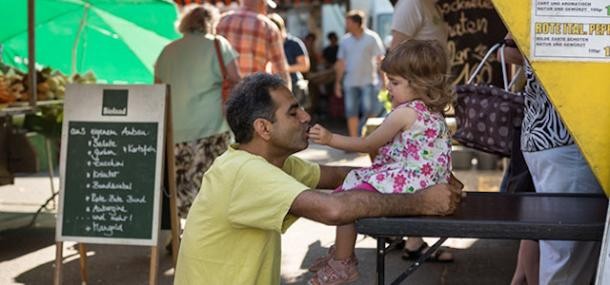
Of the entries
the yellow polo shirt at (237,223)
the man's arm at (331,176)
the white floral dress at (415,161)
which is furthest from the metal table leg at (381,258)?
the man's arm at (331,176)

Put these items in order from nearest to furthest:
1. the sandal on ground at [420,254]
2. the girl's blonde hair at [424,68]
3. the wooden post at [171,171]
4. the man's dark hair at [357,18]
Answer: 1. the girl's blonde hair at [424,68]
2. the wooden post at [171,171]
3. the sandal on ground at [420,254]
4. the man's dark hair at [357,18]

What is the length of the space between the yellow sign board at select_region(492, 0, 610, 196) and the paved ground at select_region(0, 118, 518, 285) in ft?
10.2

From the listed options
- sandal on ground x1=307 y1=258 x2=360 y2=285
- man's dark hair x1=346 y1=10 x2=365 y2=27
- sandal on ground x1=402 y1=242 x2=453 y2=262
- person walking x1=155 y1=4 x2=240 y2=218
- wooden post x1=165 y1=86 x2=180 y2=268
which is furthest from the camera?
man's dark hair x1=346 y1=10 x2=365 y2=27

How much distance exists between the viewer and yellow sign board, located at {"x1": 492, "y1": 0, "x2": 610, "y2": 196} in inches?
131

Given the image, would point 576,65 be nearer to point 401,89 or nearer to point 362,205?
point 401,89

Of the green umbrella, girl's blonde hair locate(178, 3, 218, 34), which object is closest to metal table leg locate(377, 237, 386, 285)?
girl's blonde hair locate(178, 3, 218, 34)

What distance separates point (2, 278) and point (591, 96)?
14.9 ft

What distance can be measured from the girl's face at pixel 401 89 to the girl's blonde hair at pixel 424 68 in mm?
16

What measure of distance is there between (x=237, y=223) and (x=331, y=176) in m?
0.74

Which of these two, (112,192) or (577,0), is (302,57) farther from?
(577,0)

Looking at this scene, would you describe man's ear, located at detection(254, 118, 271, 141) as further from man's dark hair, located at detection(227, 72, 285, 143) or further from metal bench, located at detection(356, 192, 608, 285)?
metal bench, located at detection(356, 192, 608, 285)

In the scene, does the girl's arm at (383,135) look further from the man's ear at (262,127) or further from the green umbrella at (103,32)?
the green umbrella at (103,32)

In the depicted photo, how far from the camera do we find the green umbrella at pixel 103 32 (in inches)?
372

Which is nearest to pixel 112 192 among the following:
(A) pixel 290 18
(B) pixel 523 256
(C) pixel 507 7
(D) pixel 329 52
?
(B) pixel 523 256
